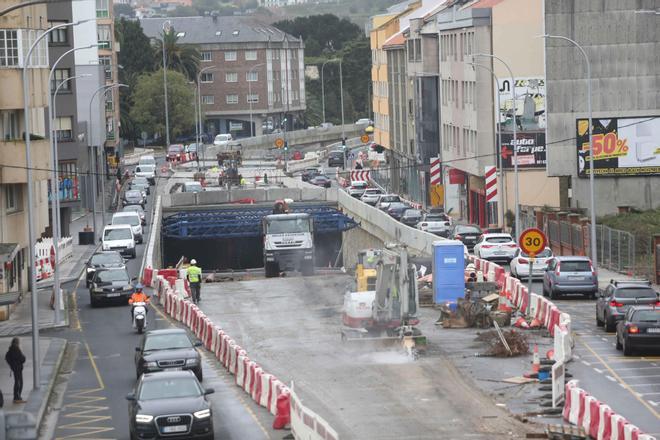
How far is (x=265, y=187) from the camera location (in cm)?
10825

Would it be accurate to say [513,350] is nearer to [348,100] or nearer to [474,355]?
[474,355]

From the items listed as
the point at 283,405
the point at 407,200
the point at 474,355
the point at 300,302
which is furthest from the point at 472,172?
the point at 283,405

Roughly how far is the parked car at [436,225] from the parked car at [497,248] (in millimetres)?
12031

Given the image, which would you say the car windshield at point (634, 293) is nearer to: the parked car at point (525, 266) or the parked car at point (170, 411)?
the parked car at point (525, 266)

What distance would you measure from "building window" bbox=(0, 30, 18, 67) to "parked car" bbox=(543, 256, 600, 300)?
18.8 meters

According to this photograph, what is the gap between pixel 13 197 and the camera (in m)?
53.4

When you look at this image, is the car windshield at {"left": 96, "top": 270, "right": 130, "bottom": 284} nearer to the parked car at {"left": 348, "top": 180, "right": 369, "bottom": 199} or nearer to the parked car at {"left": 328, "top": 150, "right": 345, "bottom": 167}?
the parked car at {"left": 348, "top": 180, "right": 369, "bottom": 199}

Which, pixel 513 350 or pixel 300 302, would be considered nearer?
pixel 513 350

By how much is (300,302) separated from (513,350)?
15626mm

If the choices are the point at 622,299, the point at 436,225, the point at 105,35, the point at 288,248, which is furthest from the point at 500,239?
the point at 105,35

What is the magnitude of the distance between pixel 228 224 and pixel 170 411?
6006cm

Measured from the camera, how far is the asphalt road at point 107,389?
27906 mm

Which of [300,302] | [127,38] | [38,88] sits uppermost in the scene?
[127,38]

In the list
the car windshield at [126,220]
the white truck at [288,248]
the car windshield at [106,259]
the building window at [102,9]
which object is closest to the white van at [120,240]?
the car windshield at [126,220]
